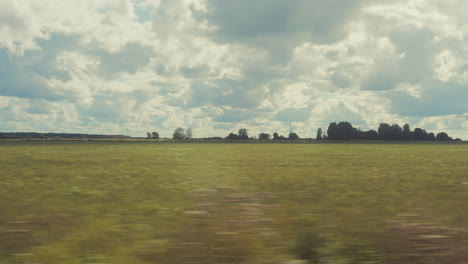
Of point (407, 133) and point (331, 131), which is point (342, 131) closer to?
point (331, 131)

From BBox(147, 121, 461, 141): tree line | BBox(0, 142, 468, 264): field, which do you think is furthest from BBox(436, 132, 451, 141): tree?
BBox(0, 142, 468, 264): field

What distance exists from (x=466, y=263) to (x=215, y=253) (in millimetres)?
3805

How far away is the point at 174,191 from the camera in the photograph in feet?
42.1

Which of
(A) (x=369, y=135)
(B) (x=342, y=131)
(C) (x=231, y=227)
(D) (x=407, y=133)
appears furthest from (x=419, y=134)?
(C) (x=231, y=227)

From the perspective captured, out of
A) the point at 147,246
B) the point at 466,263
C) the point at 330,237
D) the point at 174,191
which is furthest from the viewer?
the point at 174,191

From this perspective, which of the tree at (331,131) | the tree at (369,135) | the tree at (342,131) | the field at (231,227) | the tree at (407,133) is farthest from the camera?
the tree at (369,135)

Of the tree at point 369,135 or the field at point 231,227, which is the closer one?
the field at point 231,227

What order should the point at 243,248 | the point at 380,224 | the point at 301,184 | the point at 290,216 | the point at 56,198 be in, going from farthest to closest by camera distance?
the point at 301,184 → the point at 56,198 → the point at 290,216 → the point at 380,224 → the point at 243,248

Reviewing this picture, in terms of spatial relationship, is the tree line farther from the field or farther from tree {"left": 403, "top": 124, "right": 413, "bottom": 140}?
the field

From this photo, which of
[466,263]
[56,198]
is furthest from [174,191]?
[466,263]

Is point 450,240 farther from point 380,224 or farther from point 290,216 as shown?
point 290,216

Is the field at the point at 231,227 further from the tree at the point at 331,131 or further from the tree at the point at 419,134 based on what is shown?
the tree at the point at 419,134

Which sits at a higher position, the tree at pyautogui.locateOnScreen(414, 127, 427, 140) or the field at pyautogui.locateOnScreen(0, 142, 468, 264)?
the tree at pyautogui.locateOnScreen(414, 127, 427, 140)

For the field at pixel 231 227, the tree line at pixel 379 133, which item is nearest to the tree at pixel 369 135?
the tree line at pixel 379 133
